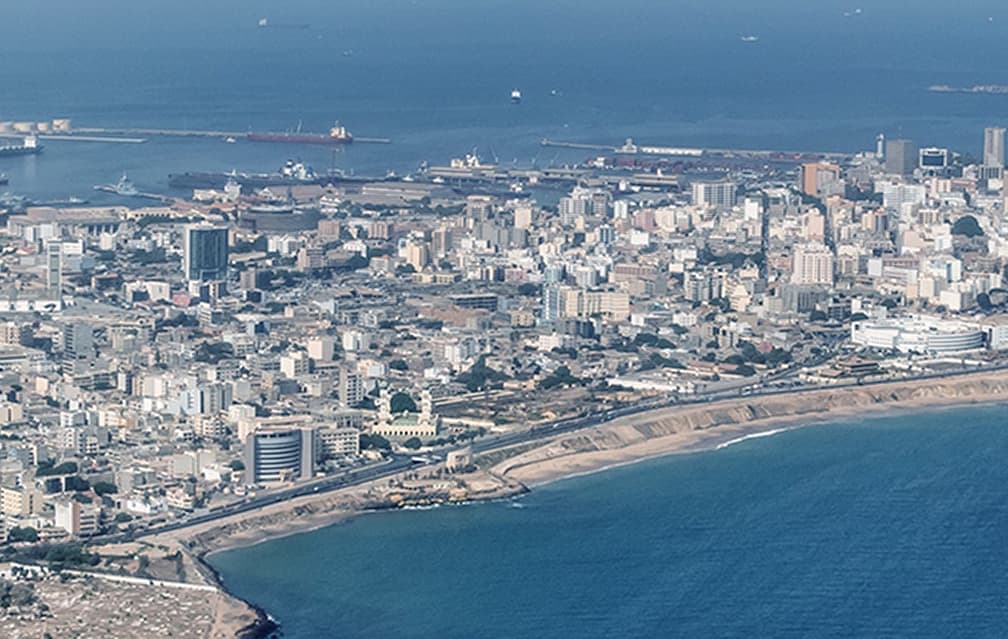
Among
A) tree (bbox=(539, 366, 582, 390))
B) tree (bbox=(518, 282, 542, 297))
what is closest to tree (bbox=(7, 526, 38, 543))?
tree (bbox=(539, 366, 582, 390))

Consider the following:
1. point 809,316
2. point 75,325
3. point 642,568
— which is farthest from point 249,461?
point 809,316

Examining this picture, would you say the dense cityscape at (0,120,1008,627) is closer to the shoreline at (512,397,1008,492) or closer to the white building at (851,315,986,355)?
the white building at (851,315,986,355)

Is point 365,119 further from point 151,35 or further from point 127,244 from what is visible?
point 151,35

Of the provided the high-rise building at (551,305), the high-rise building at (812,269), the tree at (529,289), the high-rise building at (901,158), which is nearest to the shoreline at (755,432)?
the high-rise building at (551,305)

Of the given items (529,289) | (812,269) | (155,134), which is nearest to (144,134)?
(155,134)

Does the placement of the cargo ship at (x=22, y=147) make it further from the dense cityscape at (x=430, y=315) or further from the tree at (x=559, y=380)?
the tree at (x=559, y=380)

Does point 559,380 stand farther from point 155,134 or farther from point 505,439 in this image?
point 155,134
